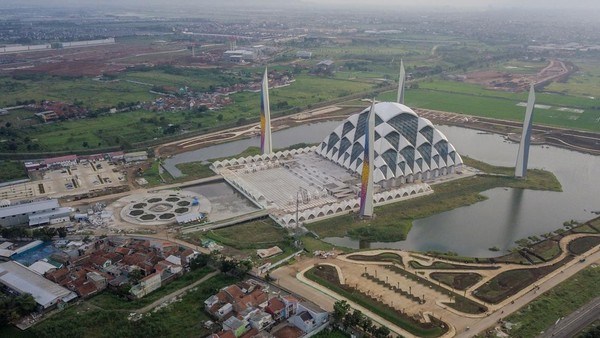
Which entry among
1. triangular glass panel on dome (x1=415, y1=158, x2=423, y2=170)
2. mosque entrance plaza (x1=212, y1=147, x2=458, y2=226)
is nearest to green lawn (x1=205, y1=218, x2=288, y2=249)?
mosque entrance plaza (x1=212, y1=147, x2=458, y2=226)

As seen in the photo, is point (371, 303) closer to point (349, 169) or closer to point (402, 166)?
point (402, 166)

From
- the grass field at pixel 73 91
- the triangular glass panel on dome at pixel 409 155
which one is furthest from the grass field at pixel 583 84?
the grass field at pixel 73 91

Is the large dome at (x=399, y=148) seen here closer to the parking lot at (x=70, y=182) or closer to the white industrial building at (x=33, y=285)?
the parking lot at (x=70, y=182)

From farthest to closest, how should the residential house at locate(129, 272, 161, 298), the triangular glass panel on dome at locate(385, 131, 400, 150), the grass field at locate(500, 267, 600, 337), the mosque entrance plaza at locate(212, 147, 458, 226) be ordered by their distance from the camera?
the triangular glass panel on dome at locate(385, 131, 400, 150), the mosque entrance plaza at locate(212, 147, 458, 226), the residential house at locate(129, 272, 161, 298), the grass field at locate(500, 267, 600, 337)

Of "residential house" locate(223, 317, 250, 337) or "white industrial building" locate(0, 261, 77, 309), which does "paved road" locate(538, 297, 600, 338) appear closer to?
"residential house" locate(223, 317, 250, 337)

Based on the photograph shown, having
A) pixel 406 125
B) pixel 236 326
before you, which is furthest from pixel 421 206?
pixel 236 326

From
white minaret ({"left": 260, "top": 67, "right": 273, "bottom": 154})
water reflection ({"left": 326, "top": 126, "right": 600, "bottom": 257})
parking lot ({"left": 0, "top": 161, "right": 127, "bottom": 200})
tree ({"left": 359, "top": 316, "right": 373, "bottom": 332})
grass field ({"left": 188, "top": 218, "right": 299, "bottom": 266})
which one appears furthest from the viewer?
white minaret ({"left": 260, "top": 67, "right": 273, "bottom": 154})

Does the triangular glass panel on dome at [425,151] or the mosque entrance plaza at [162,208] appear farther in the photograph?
the triangular glass panel on dome at [425,151]
